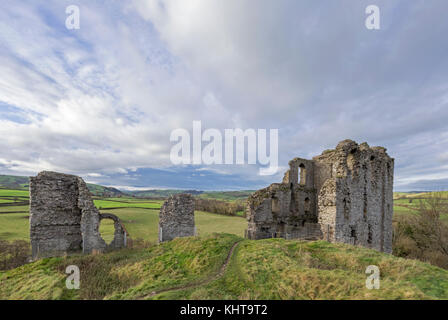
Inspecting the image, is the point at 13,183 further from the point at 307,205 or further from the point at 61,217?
the point at 307,205

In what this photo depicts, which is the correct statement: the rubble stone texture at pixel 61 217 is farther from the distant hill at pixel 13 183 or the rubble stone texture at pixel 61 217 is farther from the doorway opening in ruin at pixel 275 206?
the distant hill at pixel 13 183

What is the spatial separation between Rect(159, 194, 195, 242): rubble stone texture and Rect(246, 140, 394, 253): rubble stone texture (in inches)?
230

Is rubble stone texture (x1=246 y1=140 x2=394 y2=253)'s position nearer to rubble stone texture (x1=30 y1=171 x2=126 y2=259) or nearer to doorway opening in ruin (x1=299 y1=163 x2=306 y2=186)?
doorway opening in ruin (x1=299 y1=163 x2=306 y2=186)

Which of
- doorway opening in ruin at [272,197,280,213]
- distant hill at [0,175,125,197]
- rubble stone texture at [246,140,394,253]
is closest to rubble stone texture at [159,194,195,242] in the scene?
rubble stone texture at [246,140,394,253]

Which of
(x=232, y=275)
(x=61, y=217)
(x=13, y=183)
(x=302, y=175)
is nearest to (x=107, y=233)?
(x=61, y=217)

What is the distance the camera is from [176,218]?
16219mm

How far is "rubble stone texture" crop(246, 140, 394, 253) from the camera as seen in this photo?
652 inches

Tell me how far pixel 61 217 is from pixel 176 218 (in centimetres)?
832
